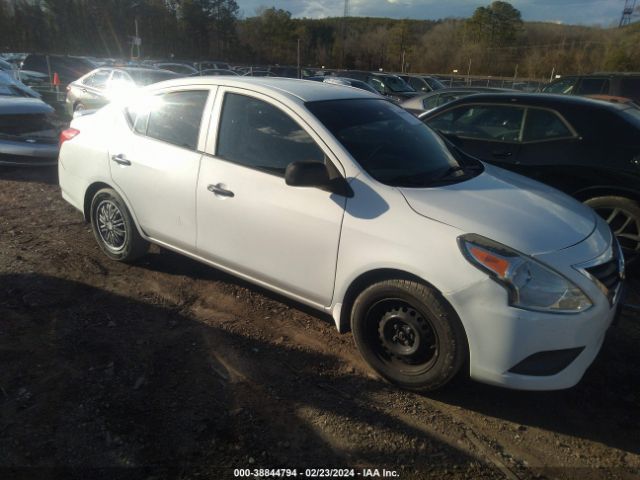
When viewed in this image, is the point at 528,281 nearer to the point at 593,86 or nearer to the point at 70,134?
the point at 70,134

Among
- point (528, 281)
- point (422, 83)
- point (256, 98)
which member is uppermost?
point (422, 83)

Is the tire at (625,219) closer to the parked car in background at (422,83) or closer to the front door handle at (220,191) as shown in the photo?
the front door handle at (220,191)

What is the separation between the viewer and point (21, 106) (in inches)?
308

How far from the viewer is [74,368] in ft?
9.79

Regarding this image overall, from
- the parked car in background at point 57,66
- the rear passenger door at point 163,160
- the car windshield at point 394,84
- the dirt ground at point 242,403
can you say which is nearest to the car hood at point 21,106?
the rear passenger door at point 163,160

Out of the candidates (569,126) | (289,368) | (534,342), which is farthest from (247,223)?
(569,126)

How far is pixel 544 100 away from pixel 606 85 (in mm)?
8496

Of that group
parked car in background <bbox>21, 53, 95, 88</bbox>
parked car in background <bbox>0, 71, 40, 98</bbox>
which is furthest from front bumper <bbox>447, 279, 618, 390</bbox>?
parked car in background <bbox>21, 53, 95, 88</bbox>

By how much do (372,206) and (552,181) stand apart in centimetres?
285

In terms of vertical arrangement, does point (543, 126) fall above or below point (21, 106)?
above

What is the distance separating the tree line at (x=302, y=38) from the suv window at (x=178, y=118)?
39.2 m

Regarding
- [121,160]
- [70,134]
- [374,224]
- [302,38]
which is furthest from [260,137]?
[302,38]

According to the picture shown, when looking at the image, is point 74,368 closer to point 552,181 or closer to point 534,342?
point 534,342

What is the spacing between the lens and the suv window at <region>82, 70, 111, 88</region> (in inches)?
497
